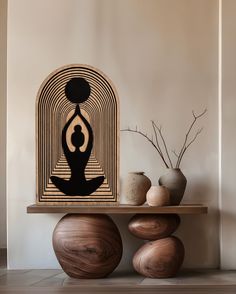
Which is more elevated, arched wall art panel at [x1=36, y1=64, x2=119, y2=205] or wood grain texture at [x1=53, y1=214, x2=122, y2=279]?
arched wall art panel at [x1=36, y1=64, x2=119, y2=205]

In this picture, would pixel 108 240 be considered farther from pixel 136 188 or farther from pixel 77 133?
pixel 77 133

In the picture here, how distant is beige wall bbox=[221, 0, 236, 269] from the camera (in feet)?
11.7

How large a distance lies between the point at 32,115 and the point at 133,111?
2.50 ft

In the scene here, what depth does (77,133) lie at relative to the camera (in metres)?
3.53

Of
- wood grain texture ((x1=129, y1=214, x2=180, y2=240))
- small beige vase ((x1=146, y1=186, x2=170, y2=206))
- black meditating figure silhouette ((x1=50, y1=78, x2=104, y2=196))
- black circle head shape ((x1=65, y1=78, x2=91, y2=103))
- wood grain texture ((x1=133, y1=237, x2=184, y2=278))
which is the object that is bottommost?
wood grain texture ((x1=133, y1=237, x2=184, y2=278))

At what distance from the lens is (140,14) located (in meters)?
3.64

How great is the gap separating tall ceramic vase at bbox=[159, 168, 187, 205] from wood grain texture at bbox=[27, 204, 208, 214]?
14 centimetres

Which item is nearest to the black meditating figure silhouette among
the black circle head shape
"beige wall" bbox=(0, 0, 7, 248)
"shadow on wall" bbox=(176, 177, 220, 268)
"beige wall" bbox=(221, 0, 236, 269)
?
the black circle head shape

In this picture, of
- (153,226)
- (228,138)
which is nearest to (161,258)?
(153,226)

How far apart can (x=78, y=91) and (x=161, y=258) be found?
1329 mm

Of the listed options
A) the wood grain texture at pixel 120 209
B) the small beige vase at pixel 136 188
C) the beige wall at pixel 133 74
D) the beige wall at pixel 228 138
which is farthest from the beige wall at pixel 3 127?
the beige wall at pixel 228 138

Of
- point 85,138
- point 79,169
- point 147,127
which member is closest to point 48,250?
point 79,169

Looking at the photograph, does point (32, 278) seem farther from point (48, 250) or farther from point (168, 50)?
point (168, 50)

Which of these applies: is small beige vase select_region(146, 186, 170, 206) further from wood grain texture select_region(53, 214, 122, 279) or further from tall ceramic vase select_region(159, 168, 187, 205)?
wood grain texture select_region(53, 214, 122, 279)
